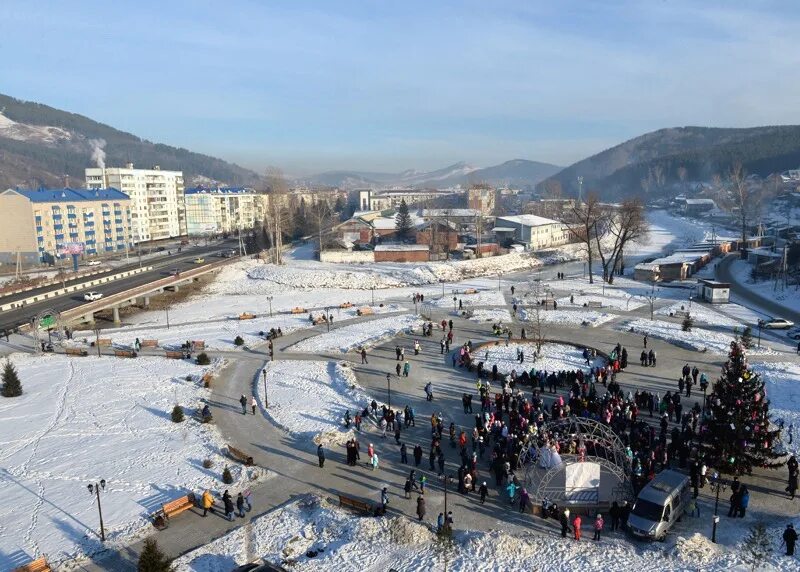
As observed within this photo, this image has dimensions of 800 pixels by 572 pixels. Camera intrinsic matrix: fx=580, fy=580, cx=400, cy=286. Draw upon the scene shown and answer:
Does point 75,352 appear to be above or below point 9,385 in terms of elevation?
below

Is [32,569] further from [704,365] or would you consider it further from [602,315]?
[602,315]

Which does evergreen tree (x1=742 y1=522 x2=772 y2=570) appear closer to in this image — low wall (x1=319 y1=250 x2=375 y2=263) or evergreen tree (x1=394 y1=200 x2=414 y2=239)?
low wall (x1=319 y1=250 x2=375 y2=263)

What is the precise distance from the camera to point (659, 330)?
110 feet

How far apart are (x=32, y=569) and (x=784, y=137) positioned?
209 m

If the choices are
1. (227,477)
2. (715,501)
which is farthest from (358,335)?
(715,501)

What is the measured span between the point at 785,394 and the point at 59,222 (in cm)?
7311

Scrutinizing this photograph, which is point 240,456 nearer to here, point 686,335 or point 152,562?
point 152,562

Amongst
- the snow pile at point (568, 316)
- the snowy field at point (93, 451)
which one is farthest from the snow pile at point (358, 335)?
the snow pile at point (568, 316)

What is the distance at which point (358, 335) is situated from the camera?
34.1 m

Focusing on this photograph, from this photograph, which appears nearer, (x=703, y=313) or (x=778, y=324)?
(x=778, y=324)

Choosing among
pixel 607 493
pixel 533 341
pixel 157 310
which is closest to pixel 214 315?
pixel 157 310

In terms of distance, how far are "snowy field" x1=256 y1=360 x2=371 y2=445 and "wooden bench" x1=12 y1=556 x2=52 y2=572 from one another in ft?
27.8

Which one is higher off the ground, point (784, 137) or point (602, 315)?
point (784, 137)

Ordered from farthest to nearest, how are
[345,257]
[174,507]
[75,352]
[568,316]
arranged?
[345,257]
[568,316]
[75,352]
[174,507]
